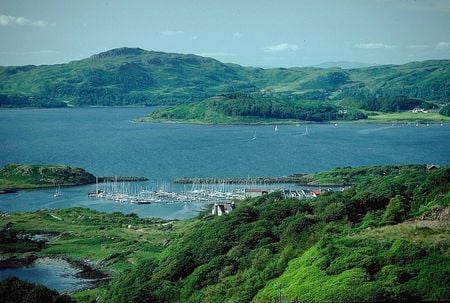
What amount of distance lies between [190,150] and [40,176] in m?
31.7

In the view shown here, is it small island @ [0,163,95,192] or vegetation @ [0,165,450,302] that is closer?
vegetation @ [0,165,450,302]

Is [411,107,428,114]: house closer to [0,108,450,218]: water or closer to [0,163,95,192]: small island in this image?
[0,108,450,218]: water

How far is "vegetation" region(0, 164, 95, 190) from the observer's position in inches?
2987

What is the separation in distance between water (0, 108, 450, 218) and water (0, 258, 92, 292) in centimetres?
1883

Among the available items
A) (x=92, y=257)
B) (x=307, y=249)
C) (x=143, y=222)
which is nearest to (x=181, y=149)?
(x=143, y=222)

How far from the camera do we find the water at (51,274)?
3678 cm

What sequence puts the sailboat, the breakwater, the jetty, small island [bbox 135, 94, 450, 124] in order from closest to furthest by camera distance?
1. the sailboat
2. the jetty
3. the breakwater
4. small island [bbox 135, 94, 450, 124]

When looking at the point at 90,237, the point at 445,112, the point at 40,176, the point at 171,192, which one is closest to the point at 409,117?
the point at 445,112

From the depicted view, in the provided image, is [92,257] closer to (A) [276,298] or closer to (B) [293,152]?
(A) [276,298]

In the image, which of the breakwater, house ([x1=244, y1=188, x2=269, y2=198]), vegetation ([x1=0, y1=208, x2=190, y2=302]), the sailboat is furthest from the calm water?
house ([x1=244, y1=188, x2=269, y2=198])

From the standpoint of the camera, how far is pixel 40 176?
77750 mm

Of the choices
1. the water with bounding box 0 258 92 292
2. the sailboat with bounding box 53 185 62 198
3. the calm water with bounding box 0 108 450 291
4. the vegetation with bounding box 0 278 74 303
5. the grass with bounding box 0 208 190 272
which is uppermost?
the vegetation with bounding box 0 278 74 303

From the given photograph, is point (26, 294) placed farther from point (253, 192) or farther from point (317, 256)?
point (253, 192)

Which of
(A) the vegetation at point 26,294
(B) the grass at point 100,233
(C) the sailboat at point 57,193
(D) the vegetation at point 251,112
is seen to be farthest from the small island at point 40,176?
(D) the vegetation at point 251,112
